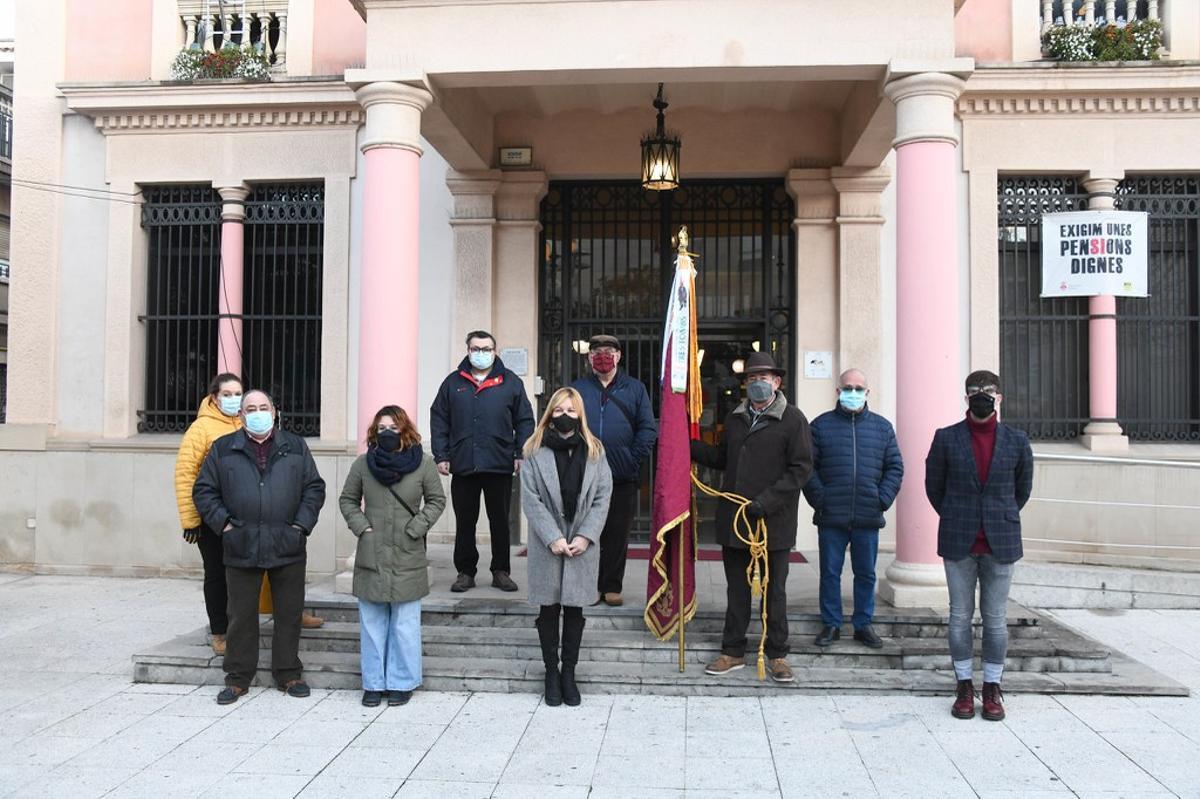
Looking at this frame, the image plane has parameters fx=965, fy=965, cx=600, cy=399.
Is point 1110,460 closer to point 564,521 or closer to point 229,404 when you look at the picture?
point 564,521

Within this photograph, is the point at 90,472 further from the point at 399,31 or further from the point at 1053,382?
the point at 1053,382

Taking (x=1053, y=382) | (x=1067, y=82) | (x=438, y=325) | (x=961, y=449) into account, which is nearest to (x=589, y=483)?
(x=961, y=449)

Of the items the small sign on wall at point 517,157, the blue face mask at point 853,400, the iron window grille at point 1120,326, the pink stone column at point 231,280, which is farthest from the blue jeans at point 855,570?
the pink stone column at point 231,280

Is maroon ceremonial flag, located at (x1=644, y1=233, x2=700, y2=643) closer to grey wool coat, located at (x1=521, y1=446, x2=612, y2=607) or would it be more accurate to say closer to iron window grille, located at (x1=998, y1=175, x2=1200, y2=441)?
grey wool coat, located at (x1=521, y1=446, x2=612, y2=607)

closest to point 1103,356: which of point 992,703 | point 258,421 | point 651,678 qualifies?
point 992,703

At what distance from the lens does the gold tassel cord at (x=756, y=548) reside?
5457 millimetres

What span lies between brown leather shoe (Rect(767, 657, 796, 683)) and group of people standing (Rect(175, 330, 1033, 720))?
0.01m

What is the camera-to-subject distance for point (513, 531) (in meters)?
9.31

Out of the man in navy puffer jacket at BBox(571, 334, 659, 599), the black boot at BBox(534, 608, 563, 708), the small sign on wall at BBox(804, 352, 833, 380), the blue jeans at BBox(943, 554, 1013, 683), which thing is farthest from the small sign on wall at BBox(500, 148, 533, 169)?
the blue jeans at BBox(943, 554, 1013, 683)

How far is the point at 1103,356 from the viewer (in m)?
Answer: 8.84

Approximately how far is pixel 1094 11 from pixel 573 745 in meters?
8.37

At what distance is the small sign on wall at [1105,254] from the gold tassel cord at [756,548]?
5134 mm

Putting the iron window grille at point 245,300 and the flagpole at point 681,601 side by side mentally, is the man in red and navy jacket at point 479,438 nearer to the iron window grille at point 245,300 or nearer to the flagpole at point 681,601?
the flagpole at point 681,601

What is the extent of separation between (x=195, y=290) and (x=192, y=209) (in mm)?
827
